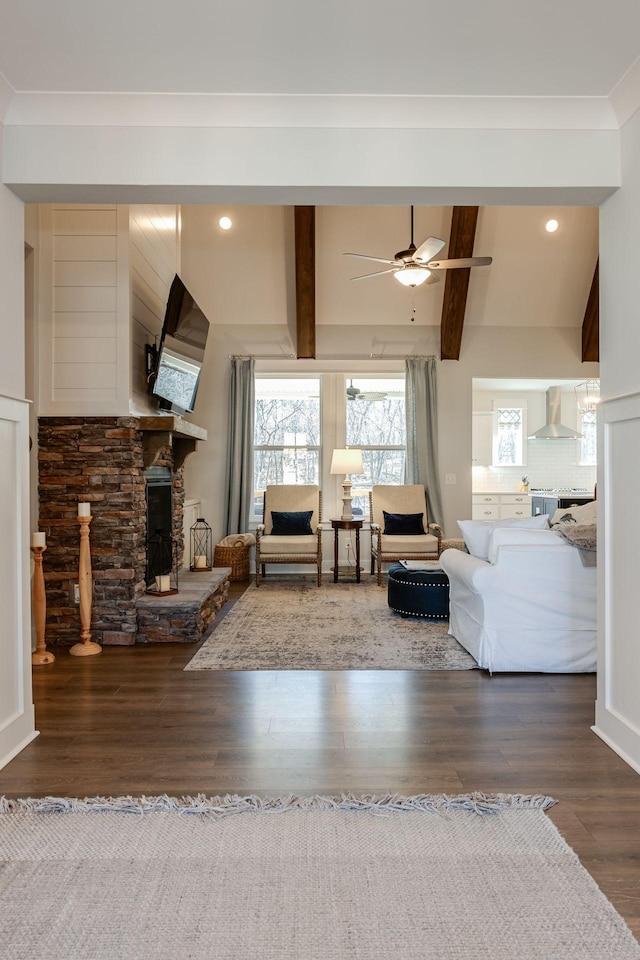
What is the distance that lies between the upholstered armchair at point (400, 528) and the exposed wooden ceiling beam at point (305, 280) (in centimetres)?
180

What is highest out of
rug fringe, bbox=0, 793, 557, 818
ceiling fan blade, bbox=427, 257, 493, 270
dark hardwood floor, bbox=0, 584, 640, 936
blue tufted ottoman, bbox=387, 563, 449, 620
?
ceiling fan blade, bbox=427, 257, 493, 270

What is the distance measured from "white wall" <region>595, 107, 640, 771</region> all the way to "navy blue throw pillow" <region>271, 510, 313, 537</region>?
4306 mm

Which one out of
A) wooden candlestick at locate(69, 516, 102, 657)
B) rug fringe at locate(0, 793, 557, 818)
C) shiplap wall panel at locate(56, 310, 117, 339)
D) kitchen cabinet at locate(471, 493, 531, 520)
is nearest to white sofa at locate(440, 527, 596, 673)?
rug fringe at locate(0, 793, 557, 818)

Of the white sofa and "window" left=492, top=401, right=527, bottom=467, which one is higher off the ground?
"window" left=492, top=401, right=527, bottom=467

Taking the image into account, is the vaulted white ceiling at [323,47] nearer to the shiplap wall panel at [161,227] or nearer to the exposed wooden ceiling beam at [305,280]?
the shiplap wall panel at [161,227]

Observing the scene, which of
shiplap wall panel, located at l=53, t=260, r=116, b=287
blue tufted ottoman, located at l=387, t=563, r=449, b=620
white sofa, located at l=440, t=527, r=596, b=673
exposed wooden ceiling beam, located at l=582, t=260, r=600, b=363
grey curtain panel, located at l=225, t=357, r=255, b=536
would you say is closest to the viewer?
white sofa, located at l=440, t=527, r=596, b=673

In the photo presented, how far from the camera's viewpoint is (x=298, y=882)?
168 cm

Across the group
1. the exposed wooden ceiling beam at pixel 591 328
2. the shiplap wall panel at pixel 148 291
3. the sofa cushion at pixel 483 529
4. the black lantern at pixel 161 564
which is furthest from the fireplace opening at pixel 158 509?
the exposed wooden ceiling beam at pixel 591 328

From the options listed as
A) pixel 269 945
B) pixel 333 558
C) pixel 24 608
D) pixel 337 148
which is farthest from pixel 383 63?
pixel 333 558

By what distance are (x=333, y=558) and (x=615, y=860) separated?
5.61 metres

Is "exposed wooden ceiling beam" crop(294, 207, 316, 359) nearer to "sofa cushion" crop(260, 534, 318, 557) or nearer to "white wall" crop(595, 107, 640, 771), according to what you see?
"sofa cushion" crop(260, 534, 318, 557)

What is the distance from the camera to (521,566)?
3.59m

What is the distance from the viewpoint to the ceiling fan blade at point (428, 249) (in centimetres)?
451

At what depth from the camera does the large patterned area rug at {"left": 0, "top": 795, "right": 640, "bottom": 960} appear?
1.45 m
